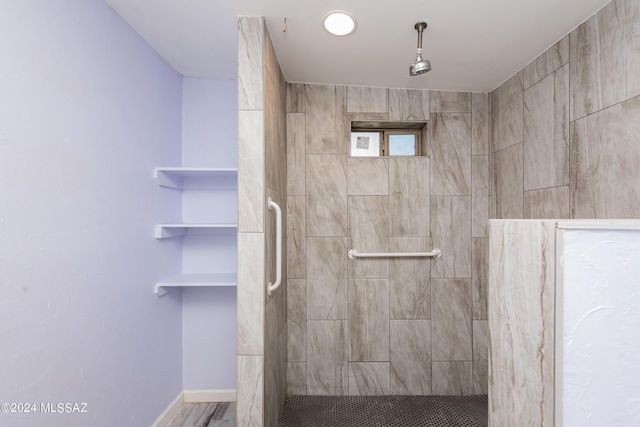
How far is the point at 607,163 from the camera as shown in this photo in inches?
49.2

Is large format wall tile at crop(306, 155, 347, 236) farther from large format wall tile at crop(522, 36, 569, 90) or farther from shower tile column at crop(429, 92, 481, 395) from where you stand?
large format wall tile at crop(522, 36, 569, 90)

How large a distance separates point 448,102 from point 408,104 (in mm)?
292

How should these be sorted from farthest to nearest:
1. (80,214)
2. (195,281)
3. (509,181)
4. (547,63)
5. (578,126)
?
1. (509,181)
2. (195,281)
3. (547,63)
4. (578,126)
5. (80,214)

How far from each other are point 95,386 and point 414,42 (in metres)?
2.21

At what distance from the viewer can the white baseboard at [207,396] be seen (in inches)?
76.9

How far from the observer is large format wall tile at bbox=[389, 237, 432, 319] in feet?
6.64

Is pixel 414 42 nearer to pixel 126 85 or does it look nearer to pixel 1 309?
pixel 126 85

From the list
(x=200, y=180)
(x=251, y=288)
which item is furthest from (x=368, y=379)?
(x=200, y=180)

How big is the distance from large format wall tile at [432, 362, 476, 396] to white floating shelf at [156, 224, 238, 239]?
1710 mm

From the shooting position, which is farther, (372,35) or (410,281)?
(410,281)

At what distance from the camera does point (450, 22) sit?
1374 mm

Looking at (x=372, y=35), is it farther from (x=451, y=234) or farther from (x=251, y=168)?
(x=451, y=234)

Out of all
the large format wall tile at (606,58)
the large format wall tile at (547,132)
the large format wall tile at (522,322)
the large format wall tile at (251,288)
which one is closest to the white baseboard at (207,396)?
the large format wall tile at (251,288)

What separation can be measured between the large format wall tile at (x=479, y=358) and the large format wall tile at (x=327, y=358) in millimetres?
905
